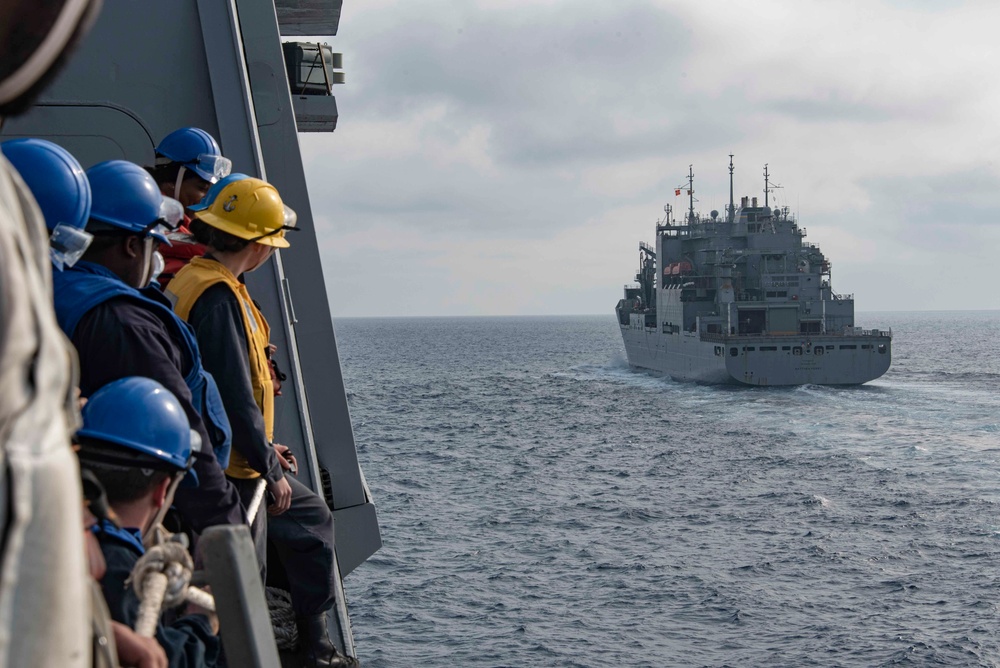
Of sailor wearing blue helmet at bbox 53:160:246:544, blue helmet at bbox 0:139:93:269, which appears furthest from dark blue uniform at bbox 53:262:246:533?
blue helmet at bbox 0:139:93:269

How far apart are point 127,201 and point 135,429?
0.89m

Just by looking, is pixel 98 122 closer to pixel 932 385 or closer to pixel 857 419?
pixel 857 419

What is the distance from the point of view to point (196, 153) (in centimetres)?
383

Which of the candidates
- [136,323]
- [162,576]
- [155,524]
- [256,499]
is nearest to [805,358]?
[256,499]

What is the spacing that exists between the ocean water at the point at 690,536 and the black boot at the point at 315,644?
978 cm

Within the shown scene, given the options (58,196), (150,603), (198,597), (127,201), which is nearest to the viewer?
(150,603)

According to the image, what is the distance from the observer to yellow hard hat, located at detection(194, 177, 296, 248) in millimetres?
3236

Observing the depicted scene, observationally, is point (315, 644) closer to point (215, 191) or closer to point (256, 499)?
point (256, 499)

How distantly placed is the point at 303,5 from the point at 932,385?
147ft

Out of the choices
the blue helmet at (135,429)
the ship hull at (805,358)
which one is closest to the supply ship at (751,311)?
the ship hull at (805,358)

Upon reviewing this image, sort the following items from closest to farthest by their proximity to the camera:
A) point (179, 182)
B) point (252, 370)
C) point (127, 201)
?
point (127, 201) → point (252, 370) → point (179, 182)

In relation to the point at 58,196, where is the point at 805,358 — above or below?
below

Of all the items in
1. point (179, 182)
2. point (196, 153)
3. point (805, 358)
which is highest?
point (196, 153)

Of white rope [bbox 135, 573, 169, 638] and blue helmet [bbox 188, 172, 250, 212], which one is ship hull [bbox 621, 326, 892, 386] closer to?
blue helmet [bbox 188, 172, 250, 212]
